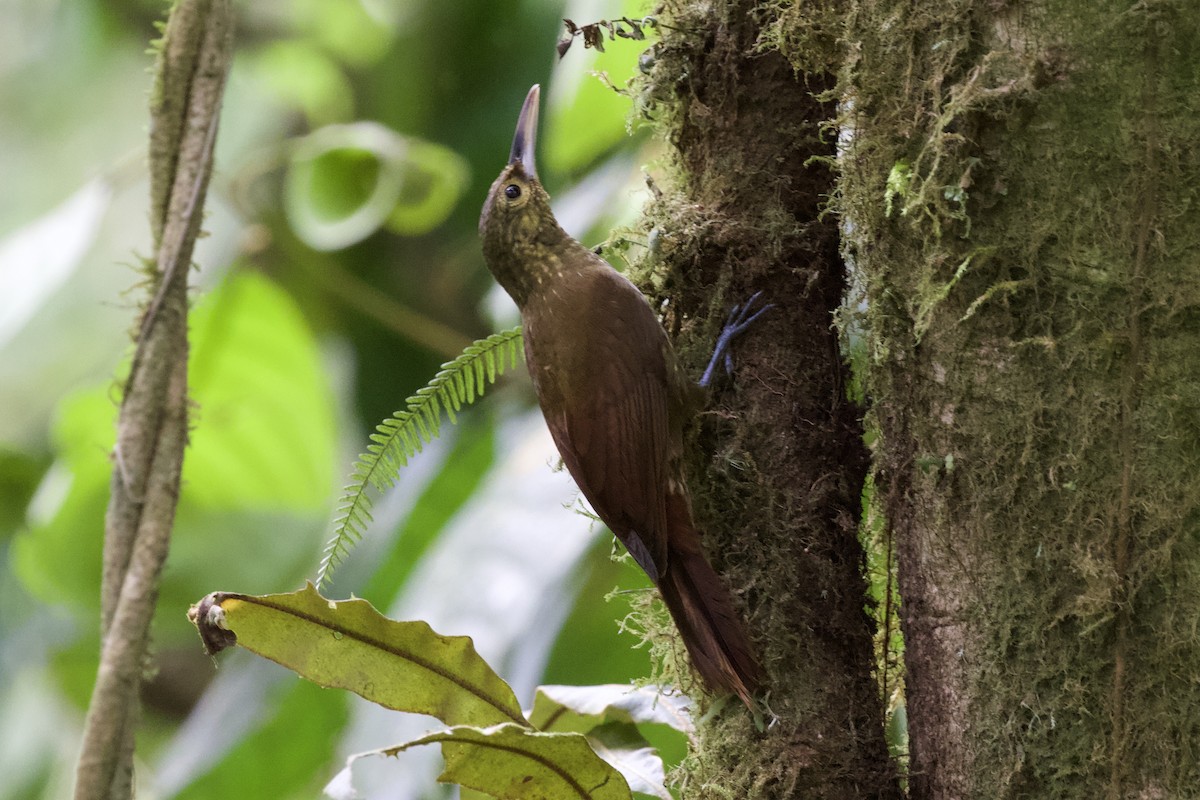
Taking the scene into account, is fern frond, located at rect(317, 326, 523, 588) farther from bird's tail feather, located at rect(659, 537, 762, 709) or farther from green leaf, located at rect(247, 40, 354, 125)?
green leaf, located at rect(247, 40, 354, 125)

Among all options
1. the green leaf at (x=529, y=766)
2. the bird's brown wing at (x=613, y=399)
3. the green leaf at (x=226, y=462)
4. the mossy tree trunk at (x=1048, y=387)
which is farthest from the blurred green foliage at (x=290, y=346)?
the mossy tree trunk at (x=1048, y=387)

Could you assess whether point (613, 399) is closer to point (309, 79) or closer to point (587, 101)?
point (587, 101)

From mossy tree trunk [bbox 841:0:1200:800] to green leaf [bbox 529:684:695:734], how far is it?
0.44 m

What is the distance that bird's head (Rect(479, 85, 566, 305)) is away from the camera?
6.97ft

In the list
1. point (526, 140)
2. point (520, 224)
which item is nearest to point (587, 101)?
point (526, 140)

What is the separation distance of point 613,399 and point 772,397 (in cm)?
33

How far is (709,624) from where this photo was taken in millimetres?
1452

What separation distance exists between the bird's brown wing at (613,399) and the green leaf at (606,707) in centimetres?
23

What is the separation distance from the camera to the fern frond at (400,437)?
58.1 inches

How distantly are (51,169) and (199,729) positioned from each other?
2749 millimetres

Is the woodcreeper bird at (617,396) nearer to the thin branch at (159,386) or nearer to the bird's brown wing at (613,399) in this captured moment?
the bird's brown wing at (613,399)

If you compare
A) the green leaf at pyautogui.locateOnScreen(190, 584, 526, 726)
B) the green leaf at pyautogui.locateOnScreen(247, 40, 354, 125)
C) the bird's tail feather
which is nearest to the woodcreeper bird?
the bird's tail feather

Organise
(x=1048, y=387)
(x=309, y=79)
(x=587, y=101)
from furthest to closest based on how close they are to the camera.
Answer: (x=309, y=79)
(x=587, y=101)
(x=1048, y=387)

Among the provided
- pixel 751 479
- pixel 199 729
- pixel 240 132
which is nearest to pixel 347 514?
pixel 751 479
